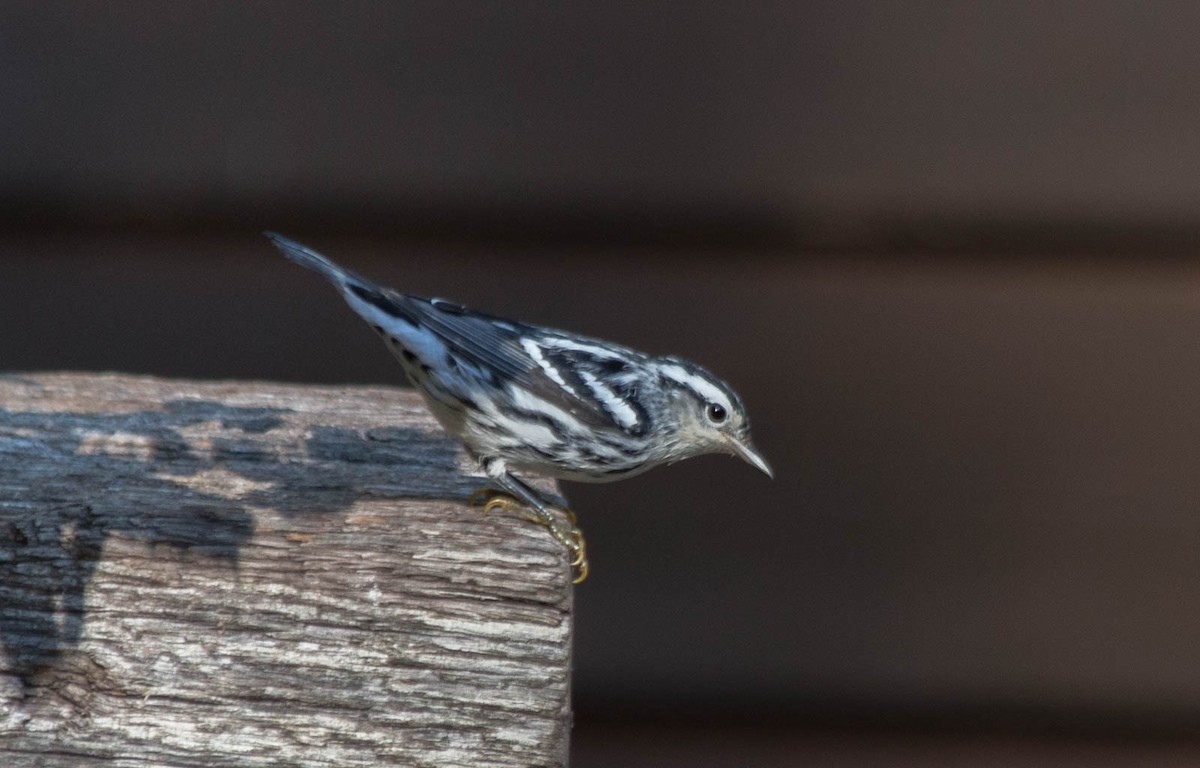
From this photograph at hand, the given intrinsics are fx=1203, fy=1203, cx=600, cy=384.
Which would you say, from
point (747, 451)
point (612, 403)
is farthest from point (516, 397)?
point (747, 451)

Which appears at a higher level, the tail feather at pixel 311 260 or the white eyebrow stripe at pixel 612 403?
the tail feather at pixel 311 260

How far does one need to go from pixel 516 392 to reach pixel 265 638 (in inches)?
27.4

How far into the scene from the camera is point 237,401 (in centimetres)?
269

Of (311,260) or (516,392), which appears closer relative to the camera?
(311,260)

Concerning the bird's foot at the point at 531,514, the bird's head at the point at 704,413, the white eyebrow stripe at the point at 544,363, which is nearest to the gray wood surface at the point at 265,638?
the bird's foot at the point at 531,514

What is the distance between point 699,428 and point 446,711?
914 millimetres

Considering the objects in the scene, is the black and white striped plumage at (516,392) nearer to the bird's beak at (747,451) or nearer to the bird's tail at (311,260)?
the bird's tail at (311,260)

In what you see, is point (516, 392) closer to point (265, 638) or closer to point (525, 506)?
point (525, 506)

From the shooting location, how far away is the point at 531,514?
7.25 ft

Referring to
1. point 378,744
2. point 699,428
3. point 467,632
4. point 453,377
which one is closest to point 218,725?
point 378,744

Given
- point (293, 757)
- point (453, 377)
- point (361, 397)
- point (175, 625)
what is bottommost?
point (293, 757)

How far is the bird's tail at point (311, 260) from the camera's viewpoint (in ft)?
6.94

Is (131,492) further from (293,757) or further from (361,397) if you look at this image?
(361,397)

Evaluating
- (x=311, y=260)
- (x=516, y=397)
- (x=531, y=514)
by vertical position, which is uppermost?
(x=311, y=260)
